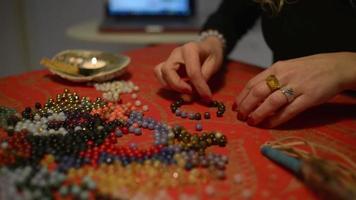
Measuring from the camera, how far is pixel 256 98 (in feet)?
2.35

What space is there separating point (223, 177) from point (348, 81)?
0.32 meters

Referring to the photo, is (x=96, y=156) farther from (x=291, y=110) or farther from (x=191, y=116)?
(x=291, y=110)

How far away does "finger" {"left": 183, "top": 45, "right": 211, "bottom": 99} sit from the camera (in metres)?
0.83

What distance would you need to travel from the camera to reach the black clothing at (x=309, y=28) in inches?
34.5

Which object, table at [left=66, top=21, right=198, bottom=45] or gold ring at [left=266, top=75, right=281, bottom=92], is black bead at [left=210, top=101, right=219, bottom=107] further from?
table at [left=66, top=21, right=198, bottom=45]

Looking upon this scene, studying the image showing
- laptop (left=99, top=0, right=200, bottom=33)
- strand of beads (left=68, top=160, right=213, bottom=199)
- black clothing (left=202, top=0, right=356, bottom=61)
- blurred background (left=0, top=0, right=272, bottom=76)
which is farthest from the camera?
blurred background (left=0, top=0, right=272, bottom=76)

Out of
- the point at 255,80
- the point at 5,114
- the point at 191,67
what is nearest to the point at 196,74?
the point at 191,67

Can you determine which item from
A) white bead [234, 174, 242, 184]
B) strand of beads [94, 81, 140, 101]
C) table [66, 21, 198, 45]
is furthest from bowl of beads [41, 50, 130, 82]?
table [66, 21, 198, 45]

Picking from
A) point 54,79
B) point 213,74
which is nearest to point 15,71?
point 54,79

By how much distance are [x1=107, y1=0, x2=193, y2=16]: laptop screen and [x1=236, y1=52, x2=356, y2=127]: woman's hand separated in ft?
4.90

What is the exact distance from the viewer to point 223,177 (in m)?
0.57

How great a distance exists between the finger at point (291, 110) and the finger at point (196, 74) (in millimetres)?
170

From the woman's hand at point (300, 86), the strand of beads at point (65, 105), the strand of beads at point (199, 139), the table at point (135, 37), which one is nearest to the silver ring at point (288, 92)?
the woman's hand at point (300, 86)

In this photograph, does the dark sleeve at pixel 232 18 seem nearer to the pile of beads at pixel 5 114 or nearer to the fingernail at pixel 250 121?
the fingernail at pixel 250 121
